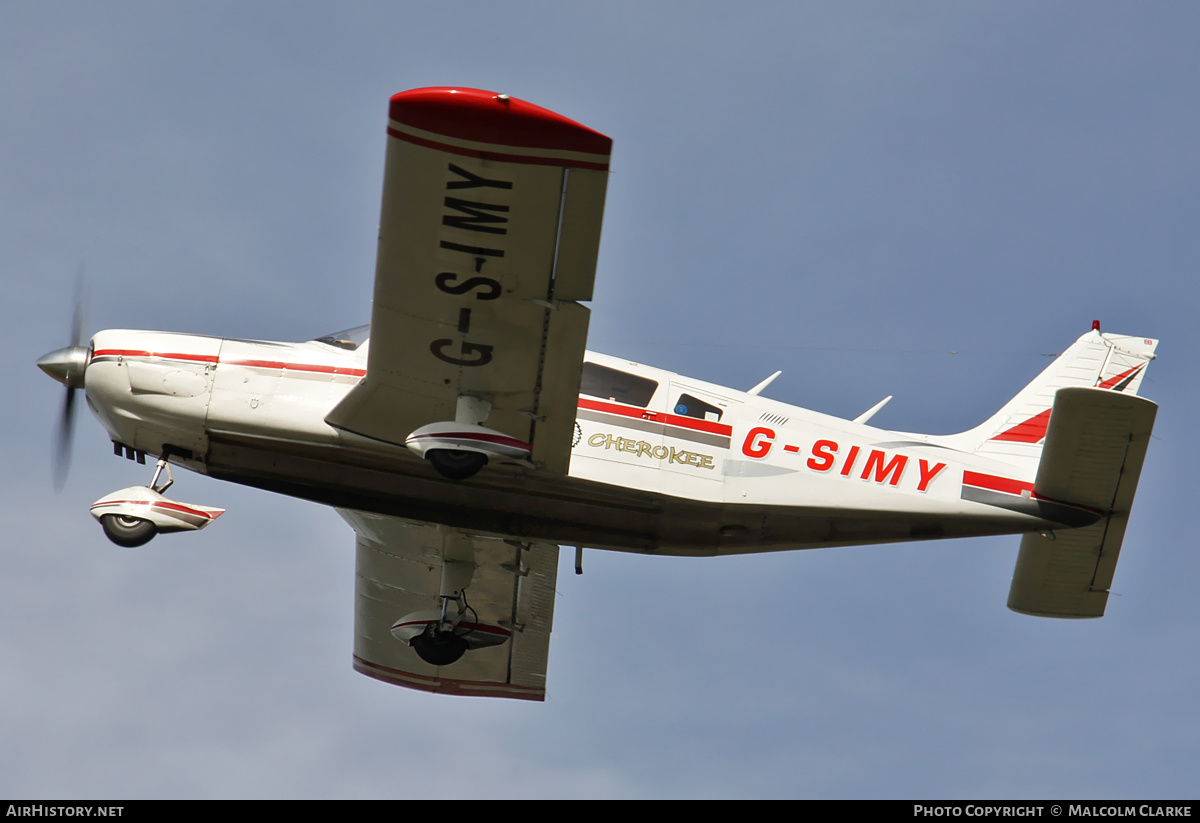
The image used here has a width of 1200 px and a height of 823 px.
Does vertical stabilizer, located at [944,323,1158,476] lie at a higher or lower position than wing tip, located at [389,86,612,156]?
lower

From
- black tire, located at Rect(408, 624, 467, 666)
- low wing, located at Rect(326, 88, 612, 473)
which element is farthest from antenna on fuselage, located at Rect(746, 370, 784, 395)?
black tire, located at Rect(408, 624, 467, 666)

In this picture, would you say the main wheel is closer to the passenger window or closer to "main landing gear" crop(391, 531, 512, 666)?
"main landing gear" crop(391, 531, 512, 666)

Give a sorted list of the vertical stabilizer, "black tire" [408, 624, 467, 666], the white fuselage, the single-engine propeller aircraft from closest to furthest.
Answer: the single-engine propeller aircraft → the white fuselage → the vertical stabilizer → "black tire" [408, 624, 467, 666]

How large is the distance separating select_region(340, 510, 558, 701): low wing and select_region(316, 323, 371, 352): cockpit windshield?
239cm

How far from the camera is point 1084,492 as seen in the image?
10.9m

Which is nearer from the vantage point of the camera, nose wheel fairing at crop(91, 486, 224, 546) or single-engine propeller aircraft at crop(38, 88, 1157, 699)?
single-engine propeller aircraft at crop(38, 88, 1157, 699)

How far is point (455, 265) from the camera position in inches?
360

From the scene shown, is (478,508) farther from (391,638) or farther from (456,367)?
(391,638)

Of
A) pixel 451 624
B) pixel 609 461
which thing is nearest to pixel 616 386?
pixel 609 461

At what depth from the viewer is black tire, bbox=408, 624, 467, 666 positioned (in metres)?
12.3

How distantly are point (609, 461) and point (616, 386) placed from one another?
Result: 2.28ft

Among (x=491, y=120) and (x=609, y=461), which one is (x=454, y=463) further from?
(x=491, y=120)

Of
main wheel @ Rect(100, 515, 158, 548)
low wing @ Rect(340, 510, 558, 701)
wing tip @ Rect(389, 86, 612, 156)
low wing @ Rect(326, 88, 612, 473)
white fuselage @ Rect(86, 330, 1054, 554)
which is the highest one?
wing tip @ Rect(389, 86, 612, 156)

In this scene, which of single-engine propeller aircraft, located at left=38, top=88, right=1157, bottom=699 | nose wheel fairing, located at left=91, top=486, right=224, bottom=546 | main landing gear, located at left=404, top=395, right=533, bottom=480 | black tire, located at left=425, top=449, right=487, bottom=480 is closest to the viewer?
single-engine propeller aircraft, located at left=38, top=88, right=1157, bottom=699
